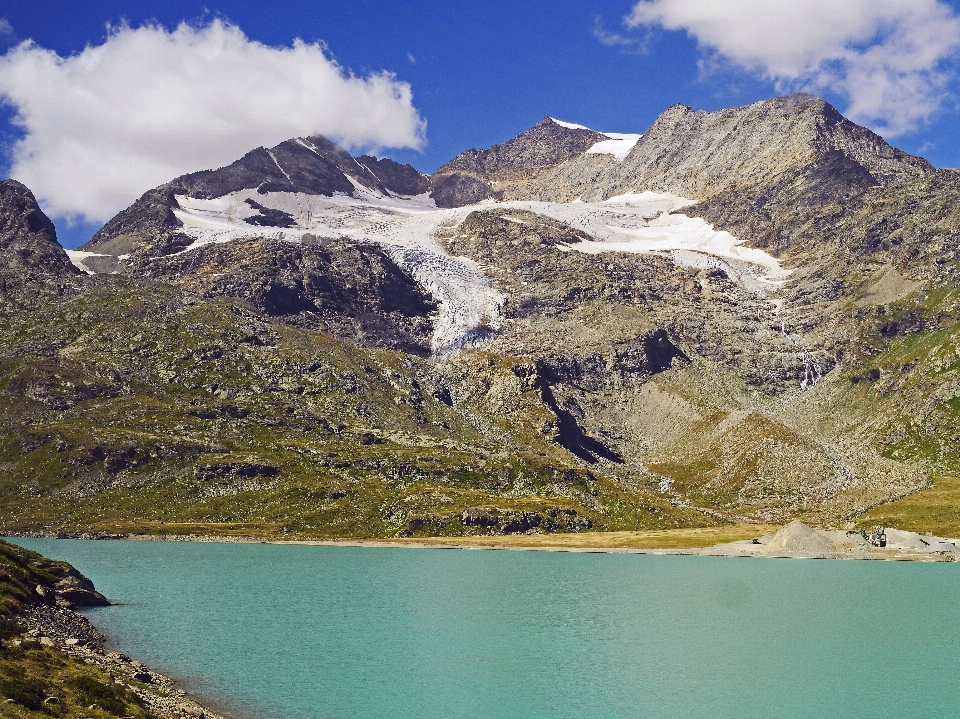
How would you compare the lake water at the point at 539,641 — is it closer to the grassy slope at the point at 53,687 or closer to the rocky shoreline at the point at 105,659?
the rocky shoreline at the point at 105,659

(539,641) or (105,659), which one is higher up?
(105,659)

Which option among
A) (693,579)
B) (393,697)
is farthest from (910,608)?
(393,697)

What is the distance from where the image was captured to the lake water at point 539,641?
7012 cm

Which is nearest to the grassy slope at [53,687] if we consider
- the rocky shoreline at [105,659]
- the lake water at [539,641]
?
the rocky shoreline at [105,659]

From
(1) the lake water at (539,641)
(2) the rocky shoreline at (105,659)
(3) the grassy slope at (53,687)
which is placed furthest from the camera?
(1) the lake water at (539,641)

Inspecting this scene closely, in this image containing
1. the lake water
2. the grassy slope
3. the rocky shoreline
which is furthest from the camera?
the lake water

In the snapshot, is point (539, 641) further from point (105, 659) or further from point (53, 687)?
point (53, 687)

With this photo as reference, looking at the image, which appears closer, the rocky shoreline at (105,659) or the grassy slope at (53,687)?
the grassy slope at (53,687)

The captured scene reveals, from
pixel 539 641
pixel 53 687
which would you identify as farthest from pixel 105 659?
pixel 539 641

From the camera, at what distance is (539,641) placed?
96688 millimetres

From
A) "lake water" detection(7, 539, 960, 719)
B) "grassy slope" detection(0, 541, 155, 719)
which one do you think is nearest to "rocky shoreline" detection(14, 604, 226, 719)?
"grassy slope" detection(0, 541, 155, 719)

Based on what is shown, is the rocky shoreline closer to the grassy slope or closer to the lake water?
the grassy slope

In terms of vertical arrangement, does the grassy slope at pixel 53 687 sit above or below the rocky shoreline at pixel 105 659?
above

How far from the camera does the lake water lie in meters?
70.1
